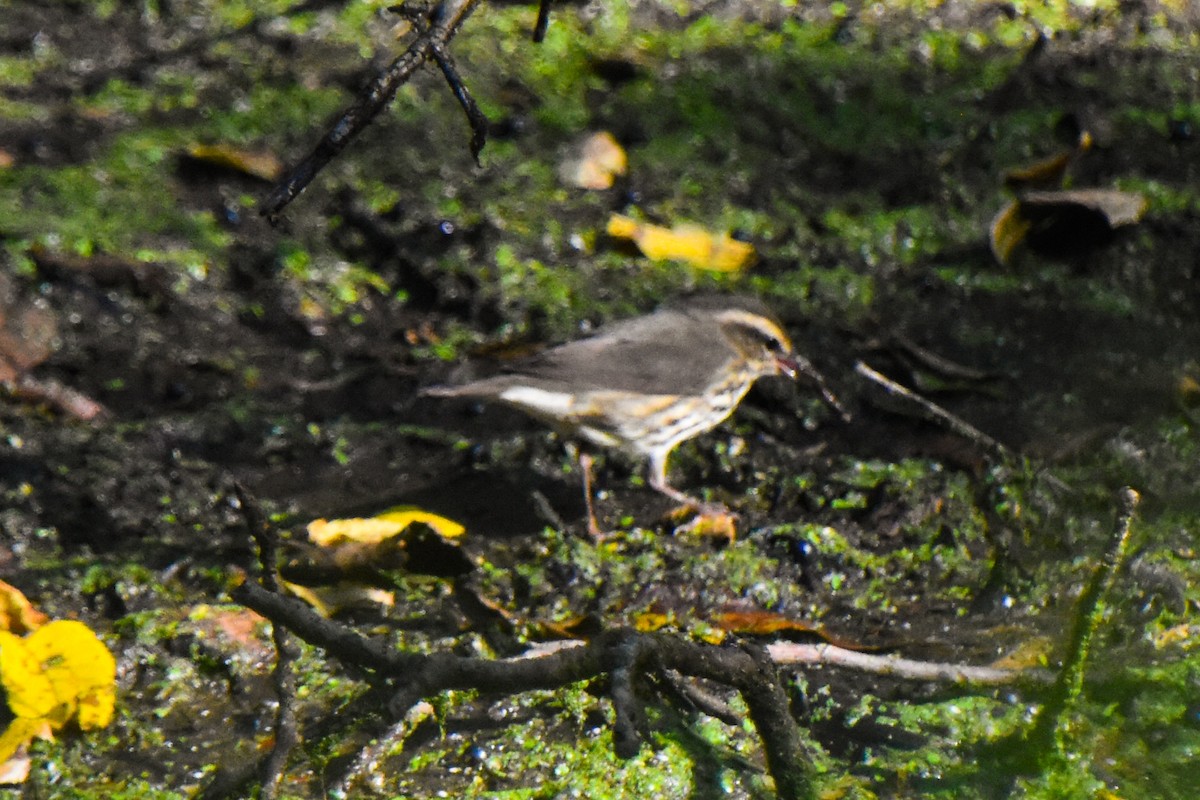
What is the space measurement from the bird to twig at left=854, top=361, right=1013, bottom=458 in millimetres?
176

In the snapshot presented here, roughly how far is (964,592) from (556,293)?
6.61 ft

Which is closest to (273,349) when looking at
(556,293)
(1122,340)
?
(556,293)

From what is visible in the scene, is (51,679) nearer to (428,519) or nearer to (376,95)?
(428,519)

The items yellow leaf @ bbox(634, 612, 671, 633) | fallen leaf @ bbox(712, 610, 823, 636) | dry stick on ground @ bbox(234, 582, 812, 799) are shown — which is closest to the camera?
dry stick on ground @ bbox(234, 582, 812, 799)

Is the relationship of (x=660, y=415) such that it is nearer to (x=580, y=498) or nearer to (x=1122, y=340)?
(x=580, y=498)

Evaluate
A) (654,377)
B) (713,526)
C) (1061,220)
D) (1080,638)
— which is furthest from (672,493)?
(1061,220)

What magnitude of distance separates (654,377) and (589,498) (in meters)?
0.50

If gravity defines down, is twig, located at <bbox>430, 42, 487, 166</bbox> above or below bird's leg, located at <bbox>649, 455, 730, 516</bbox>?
above

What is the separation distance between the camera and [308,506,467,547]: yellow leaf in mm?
3957

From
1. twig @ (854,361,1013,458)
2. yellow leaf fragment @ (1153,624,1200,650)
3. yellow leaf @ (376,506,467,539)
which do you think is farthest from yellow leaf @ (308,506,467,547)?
yellow leaf fragment @ (1153,624,1200,650)

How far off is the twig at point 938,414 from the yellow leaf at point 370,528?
4.71ft

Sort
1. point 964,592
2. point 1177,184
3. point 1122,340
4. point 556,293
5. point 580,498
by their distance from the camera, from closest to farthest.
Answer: point 964,592 → point 580,498 → point 1122,340 → point 556,293 → point 1177,184

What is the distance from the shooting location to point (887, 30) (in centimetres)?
671

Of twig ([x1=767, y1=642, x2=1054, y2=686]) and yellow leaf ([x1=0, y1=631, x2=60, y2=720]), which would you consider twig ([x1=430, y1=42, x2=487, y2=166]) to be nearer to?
twig ([x1=767, y1=642, x2=1054, y2=686])
